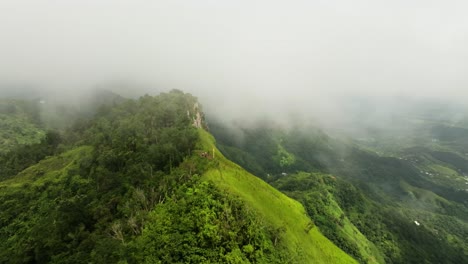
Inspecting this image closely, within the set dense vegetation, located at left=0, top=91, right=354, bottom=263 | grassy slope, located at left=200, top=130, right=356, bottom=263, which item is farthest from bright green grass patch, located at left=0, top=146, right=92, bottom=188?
grassy slope, located at left=200, top=130, right=356, bottom=263

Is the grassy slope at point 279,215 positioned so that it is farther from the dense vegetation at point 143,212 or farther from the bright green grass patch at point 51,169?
the bright green grass patch at point 51,169

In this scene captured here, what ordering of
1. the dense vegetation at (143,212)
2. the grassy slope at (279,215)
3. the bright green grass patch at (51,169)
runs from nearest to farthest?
the dense vegetation at (143,212), the grassy slope at (279,215), the bright green grass patch at (51,169)

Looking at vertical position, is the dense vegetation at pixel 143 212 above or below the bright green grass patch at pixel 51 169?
above

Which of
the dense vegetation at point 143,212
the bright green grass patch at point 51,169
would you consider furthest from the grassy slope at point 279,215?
the bright green grass patch at point 51,169

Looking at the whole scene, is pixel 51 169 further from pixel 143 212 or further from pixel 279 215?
pixel 279 215

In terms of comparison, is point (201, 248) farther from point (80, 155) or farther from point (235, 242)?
point (80, 155)

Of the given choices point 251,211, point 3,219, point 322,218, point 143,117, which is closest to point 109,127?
point 143,117

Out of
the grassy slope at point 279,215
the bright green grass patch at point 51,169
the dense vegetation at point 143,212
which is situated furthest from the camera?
the bright green grass patch at point 51,169

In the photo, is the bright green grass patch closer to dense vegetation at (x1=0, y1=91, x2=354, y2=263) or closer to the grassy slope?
dense vegetation at (x1=0, y1=91, x2=354, y2=263)
